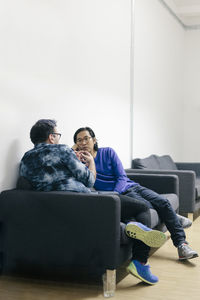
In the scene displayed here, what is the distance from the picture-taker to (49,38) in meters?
4.36

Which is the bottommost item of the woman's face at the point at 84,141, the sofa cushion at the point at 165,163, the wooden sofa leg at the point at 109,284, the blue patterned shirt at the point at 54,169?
the wooden sofa leg at the point at 109,284

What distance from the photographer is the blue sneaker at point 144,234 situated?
3481 millimetres

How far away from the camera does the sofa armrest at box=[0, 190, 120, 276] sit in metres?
3.31

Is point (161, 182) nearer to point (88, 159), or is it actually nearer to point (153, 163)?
point (153, 163)

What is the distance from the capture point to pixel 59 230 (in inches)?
134

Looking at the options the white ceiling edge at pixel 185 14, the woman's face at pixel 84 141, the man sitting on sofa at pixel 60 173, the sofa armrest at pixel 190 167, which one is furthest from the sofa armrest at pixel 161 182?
the white ceiling edge at pixel 185 14

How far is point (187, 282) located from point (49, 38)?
231 centimetres

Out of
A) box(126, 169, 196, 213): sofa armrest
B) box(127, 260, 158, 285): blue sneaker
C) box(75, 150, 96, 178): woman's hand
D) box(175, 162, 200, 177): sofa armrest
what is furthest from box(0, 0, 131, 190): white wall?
box(175, 162, 200, 177): sofa armrest

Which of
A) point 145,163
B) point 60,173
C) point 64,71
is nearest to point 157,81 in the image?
point 145,163

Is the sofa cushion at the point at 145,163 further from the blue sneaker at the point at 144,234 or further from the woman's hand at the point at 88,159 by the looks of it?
the blue sneaker at the point at 144,234

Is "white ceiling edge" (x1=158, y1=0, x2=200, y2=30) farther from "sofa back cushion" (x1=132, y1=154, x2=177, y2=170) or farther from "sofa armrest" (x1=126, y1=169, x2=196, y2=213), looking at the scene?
"sofa armrest" (x1=126, y1=169, x2=196, y2=213)

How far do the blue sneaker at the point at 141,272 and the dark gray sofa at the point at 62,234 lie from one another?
90 millimetres

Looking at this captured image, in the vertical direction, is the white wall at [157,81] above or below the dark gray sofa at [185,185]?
above

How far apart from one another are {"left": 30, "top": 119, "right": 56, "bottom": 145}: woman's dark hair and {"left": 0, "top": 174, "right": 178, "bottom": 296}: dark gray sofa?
0.44 metres
